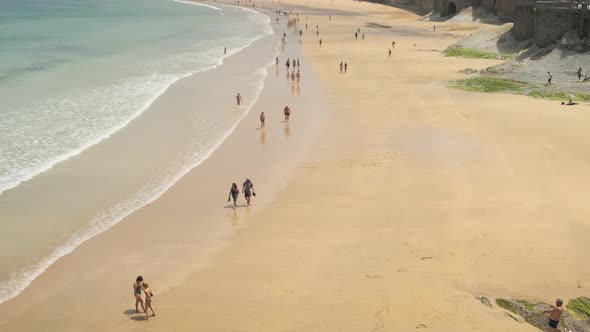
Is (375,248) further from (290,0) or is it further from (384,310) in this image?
(290,0)

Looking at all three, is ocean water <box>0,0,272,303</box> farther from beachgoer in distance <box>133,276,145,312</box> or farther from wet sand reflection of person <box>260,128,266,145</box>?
beachgoer in distance <box>133,276,145,312</box>

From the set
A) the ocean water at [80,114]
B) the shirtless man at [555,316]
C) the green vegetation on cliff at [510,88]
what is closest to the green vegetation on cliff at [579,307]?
the shirtless man at [555,316]

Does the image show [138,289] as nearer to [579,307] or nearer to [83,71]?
[579,307]

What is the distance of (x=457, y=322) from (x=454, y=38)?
5582 cm

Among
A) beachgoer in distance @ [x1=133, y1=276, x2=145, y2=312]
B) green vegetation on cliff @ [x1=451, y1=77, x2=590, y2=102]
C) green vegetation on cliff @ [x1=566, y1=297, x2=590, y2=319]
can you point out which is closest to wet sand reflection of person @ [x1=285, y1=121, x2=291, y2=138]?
green vegetation on cliff @ [x1=451, y1=77, x2=590, y2=102]

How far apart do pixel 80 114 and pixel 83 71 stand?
14664mm

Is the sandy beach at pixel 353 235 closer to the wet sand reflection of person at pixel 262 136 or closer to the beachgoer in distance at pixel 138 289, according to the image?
the wet sand reflection of person at pixel 262 136

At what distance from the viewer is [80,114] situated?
2911 centimetres

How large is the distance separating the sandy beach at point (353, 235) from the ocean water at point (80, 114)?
868 mm

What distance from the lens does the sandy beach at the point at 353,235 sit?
12.1 meters

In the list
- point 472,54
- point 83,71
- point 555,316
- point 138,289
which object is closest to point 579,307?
point 555,316

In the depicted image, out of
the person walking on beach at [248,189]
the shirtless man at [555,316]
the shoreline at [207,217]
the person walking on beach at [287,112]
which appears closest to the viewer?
the shirtless man at [555,316]

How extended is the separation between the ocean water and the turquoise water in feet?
0.21

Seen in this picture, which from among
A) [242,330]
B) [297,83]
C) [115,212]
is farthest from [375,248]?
[297,83]
